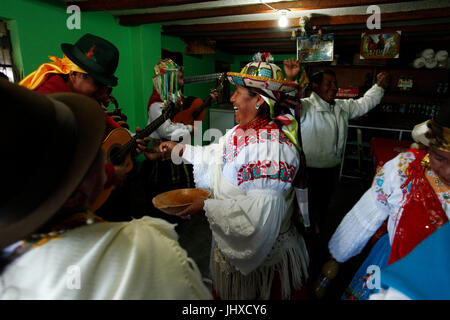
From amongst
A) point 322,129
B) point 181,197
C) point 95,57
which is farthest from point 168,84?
point 322,129

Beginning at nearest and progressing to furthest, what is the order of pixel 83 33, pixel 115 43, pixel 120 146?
pixel 120 146 < pixel 83 33 < pixel 115 43

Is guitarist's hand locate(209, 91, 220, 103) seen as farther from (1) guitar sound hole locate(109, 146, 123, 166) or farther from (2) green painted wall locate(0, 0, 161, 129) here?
(2) green painted wall locate(0, 0, 161, 129)

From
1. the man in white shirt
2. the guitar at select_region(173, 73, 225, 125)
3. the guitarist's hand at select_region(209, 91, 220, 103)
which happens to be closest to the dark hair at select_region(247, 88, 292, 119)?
the man in white shirt

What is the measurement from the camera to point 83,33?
3586mm

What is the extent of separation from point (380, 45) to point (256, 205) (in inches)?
152

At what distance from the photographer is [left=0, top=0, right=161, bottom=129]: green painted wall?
2869 mm

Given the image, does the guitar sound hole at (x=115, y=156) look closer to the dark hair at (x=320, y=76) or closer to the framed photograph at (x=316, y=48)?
the dark hair at (x=320, y=76)

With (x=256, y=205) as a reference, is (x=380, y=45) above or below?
above

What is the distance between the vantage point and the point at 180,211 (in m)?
1.43

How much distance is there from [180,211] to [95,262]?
0.89 m

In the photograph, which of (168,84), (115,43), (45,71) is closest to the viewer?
(45,71)

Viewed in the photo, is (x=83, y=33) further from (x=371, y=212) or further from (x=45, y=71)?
(x=371, y=212)

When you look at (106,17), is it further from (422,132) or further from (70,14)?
(422,132)

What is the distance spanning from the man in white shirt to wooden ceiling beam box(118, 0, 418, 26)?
0.86 m
